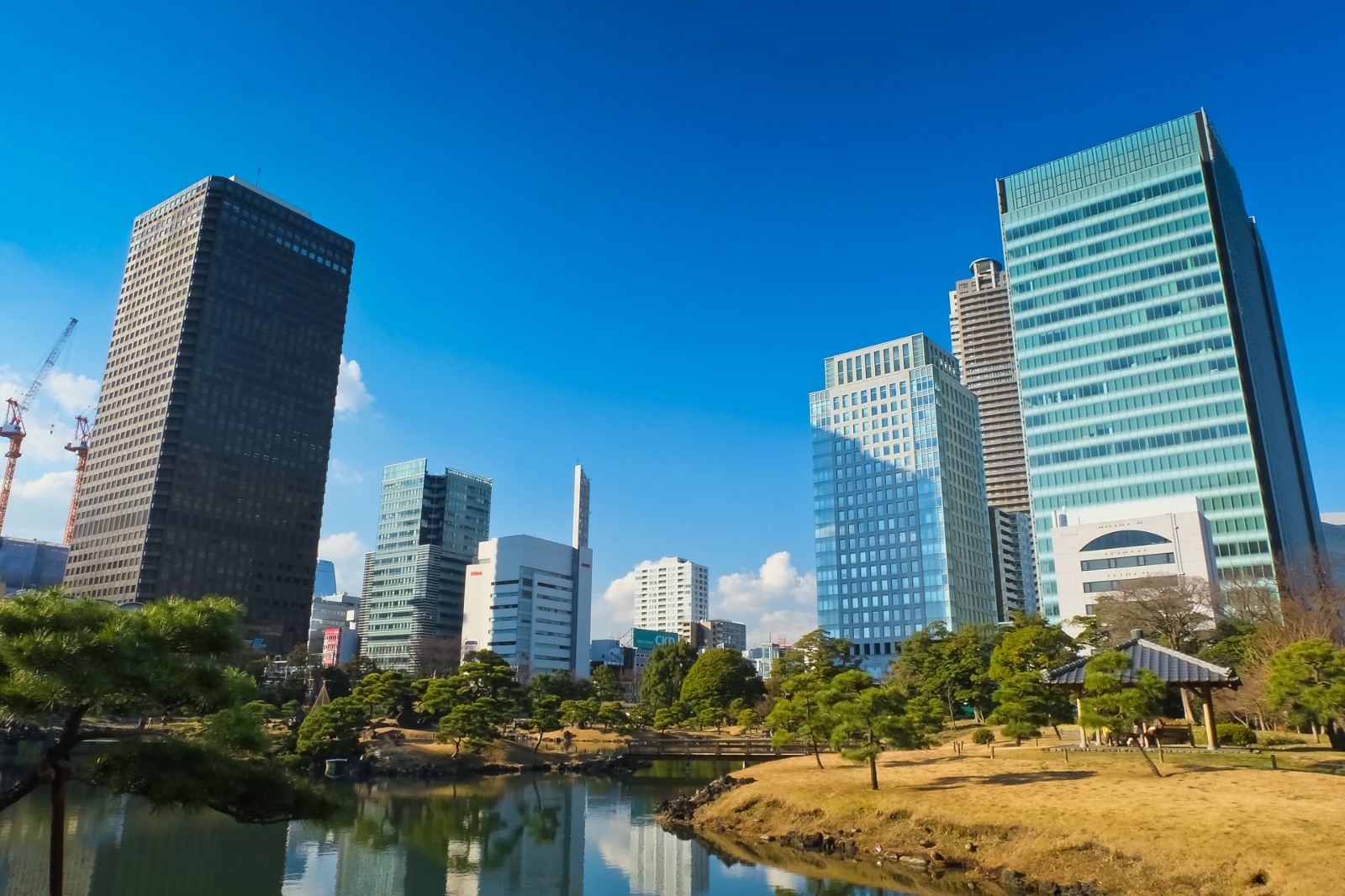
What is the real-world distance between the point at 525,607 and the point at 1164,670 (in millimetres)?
134435

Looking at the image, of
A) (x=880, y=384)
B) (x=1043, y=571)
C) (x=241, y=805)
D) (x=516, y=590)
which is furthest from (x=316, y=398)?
(x=241, y=805)

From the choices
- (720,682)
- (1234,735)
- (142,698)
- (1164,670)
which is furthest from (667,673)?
(142,698)

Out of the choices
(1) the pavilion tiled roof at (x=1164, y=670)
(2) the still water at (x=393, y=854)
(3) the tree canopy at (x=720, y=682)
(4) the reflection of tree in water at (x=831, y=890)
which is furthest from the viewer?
(3) the tree canopy at (x=720, y=682)

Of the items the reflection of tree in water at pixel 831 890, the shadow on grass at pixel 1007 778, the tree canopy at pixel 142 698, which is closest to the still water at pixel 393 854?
the reflection of tree in water at pixel 831 890

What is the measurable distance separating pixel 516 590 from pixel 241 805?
14917 cm

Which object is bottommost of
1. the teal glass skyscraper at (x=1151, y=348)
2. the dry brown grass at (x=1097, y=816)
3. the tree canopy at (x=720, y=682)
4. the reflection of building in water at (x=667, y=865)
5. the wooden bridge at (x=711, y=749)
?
the reflection of building in water at (x=667, y=865)

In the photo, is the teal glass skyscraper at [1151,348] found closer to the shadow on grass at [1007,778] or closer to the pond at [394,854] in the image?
the shadow on grass at [1007,778]

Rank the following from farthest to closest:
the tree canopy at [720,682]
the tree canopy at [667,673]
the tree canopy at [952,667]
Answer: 1. the tree canopy at [667,673]
2. the tree canopy at [720,682]
3. the tree canopy at [952,667]

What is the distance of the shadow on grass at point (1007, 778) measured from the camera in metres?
35.0

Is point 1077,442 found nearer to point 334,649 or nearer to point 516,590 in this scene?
point 516,590

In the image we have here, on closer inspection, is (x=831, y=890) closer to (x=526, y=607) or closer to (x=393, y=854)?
(x=393, y=854)

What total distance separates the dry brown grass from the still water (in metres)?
4.44

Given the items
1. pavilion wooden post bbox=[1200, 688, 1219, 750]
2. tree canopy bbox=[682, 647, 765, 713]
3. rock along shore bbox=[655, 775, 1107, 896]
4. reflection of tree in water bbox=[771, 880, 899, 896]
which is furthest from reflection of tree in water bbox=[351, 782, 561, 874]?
tree canopy bbox=[682, 647, 765, 713]

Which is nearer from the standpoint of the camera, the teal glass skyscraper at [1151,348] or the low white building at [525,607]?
the teal glass skyscraper at [1151,348]
